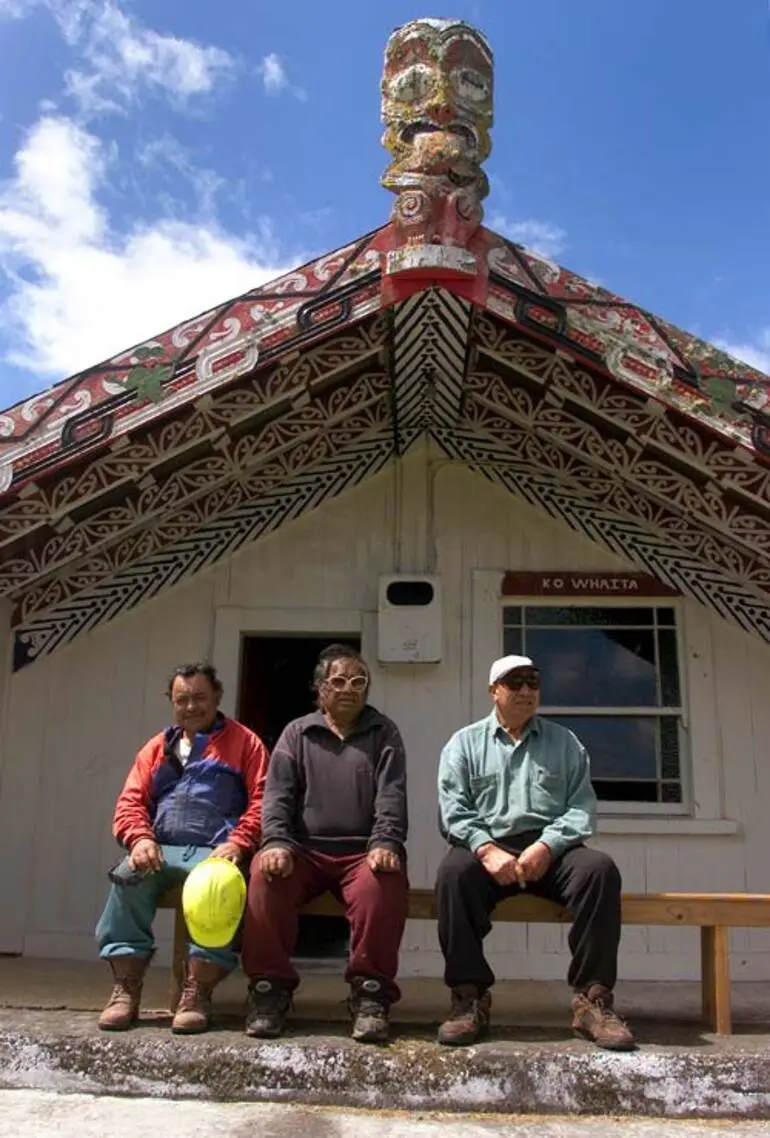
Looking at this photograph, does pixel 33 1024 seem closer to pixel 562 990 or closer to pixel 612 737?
pixel 562 990

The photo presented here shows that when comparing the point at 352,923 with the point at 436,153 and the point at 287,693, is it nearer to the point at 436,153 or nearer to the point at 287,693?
the point at 436,153

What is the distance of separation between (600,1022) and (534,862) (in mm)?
539

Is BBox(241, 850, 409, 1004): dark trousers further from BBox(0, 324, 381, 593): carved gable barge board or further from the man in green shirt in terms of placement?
BBox(0, 324, 381, 593): carved gable barge board

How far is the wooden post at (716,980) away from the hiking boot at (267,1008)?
1529 mm

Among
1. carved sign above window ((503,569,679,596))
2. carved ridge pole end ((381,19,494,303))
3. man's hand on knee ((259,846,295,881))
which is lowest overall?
man's hand on knee ((259,846,295,881))

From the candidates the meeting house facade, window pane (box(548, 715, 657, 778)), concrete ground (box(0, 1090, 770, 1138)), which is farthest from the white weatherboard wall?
concrete ground (box(0, 1090, 770, 1138))

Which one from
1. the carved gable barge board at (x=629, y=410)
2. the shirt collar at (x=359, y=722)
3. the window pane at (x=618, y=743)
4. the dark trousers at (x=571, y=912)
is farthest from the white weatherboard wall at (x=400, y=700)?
the dark trousers at (x=571, y=912)

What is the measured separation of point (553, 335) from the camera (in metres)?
4.15

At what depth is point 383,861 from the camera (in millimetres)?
3467

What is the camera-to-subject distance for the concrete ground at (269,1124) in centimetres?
289

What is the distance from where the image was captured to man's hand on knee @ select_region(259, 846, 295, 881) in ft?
11.4

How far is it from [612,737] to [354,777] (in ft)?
6.97

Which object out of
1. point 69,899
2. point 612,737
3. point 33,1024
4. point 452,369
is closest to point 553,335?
point 452,369

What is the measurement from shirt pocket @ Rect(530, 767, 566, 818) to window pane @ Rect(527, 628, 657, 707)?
1.73m
